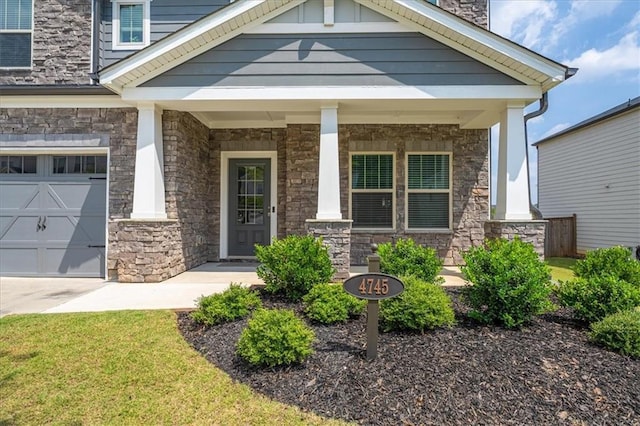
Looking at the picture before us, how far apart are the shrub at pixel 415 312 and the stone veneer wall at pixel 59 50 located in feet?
27.6

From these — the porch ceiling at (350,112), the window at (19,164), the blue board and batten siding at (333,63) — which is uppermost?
the blue board and batten siding at (333,63)

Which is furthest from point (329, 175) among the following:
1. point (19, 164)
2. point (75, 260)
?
point (19, 164)

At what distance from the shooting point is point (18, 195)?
7.16 metres

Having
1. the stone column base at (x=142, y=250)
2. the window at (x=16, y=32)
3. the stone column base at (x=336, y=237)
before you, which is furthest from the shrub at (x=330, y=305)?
the window at (x=16, y=32)

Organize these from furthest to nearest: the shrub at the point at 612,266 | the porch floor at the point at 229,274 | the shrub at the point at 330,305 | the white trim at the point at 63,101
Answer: the white trim at the point at 63,101 → the porch floor at the point at 229,274 → the shrub at the point at 612,266 → the shrub at the point at 330,305

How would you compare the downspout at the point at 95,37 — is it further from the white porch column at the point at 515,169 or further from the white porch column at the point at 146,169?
the white porch column at the point at 515,169

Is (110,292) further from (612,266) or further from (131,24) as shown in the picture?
(612,266)

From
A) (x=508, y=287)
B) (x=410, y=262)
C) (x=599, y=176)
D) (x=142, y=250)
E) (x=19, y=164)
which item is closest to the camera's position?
(x=508, y=287)

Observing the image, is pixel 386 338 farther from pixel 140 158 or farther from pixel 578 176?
pixel 578 176

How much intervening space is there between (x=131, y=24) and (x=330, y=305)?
823cm

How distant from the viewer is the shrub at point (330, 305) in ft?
13.4

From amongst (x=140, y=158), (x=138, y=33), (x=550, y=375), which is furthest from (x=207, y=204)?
(x=550, y=375)

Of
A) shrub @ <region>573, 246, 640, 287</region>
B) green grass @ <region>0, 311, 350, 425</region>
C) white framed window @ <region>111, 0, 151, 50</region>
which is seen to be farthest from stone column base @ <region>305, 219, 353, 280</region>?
white framed window @ <region>111, 0, 151, 50</region>

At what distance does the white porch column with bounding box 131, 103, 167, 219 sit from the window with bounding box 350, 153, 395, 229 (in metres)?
4.25
